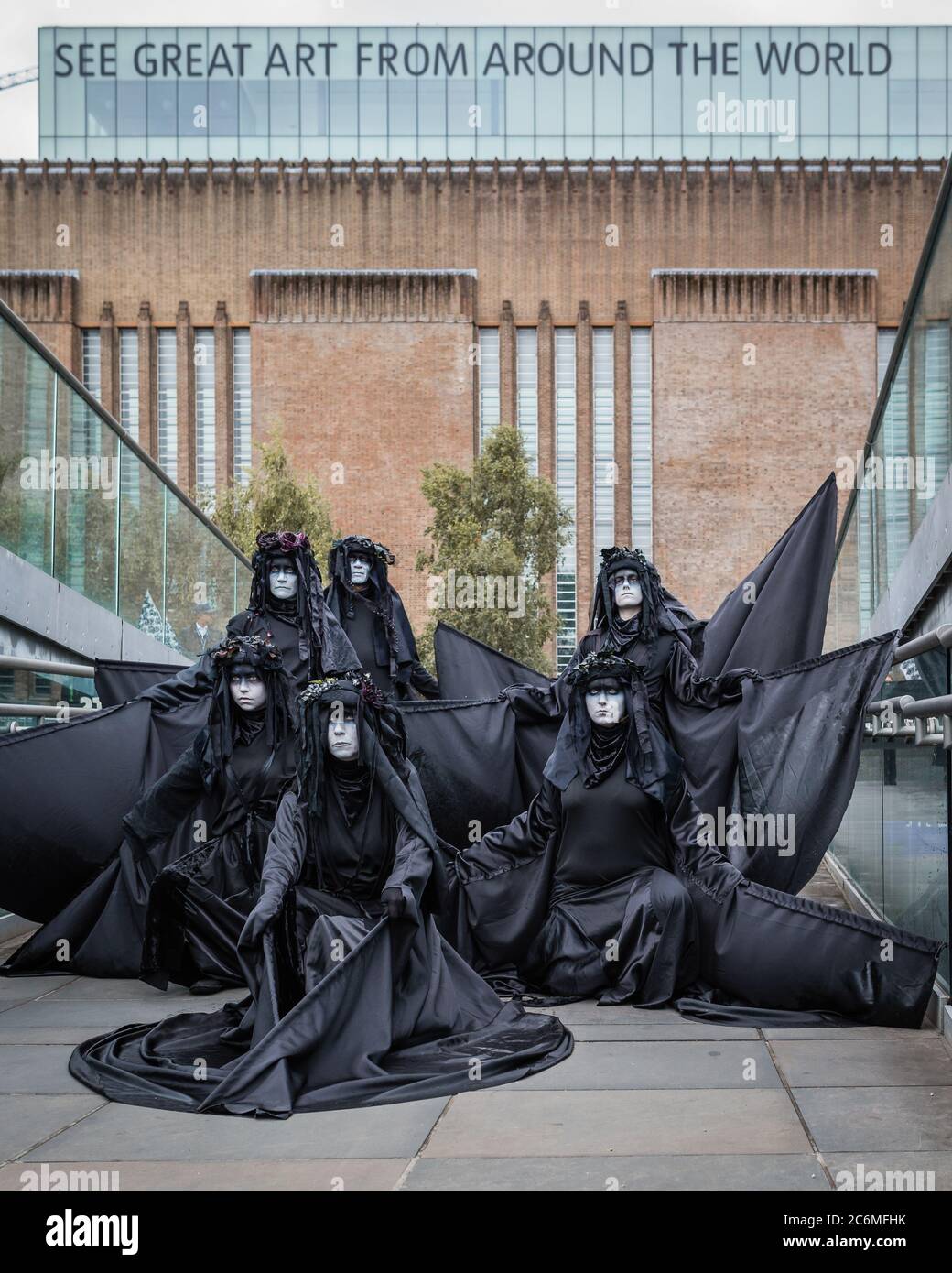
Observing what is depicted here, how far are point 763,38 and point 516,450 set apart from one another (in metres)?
21.1

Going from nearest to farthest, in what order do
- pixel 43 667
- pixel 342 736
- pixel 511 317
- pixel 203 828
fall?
pixel 342 736, pixel 203 828, pixel 43 667, pixel 511 317

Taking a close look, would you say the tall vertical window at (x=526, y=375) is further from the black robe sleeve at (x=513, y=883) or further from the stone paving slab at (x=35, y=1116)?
the stone paving slab at (x=35, y=1116)

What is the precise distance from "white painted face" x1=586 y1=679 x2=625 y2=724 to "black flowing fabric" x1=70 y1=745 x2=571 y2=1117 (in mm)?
1092

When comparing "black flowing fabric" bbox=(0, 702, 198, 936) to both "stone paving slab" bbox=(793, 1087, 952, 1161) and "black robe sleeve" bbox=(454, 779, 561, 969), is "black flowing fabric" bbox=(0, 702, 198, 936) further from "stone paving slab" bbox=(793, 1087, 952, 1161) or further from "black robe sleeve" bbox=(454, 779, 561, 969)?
"stone paving slab" bbox=(793, 1087, 952, 1161)

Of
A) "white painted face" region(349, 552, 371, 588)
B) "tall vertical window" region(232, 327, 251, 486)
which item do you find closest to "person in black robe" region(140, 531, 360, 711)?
"white painted face" region(349, 552, 371, 588)

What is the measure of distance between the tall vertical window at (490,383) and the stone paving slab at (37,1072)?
3302 centimetres

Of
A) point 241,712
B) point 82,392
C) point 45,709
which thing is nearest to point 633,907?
point 241,712

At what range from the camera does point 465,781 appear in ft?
28.0

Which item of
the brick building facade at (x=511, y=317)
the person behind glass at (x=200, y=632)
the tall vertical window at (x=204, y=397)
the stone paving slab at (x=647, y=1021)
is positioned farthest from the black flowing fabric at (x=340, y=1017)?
the tall vertical window at (x=204, y=397)

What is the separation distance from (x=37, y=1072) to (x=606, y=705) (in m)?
2.97

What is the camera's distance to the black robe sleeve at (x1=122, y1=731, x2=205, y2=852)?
288 inches

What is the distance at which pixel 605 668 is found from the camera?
6848 millimetres

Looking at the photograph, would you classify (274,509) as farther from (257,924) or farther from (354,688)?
(257,924)

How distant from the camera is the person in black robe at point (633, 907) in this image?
6.07m
